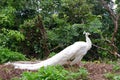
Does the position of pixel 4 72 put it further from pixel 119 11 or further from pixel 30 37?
pixel 119 11

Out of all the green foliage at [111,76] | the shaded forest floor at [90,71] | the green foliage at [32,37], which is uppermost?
the green foliage at [111,76]

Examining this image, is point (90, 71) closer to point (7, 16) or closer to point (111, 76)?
point (111, 76)

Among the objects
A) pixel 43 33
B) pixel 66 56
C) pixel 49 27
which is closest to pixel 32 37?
pixel 43 33

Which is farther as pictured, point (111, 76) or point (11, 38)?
point (11, 38)

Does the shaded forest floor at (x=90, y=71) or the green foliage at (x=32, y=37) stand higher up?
the shaded forest floor at (x=90, y=71)

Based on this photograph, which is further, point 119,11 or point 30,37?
point 119,11

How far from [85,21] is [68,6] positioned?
2.19 feet

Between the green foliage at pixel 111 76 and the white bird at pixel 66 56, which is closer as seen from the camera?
the green foliage at pixel 111 76

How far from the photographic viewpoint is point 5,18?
9672 mm

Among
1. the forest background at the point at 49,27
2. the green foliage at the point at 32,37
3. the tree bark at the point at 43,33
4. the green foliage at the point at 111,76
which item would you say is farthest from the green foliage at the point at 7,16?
the green foliage at the point at 111,76

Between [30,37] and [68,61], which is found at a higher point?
[68,61]

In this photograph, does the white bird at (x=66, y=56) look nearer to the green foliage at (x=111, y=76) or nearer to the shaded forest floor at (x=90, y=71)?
the shaded forest floor at (x=90, y=71)

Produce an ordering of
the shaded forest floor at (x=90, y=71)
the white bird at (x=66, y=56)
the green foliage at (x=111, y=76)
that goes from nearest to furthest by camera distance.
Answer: the green foliage at (x=111, y=76) → the shaded forest floor at (x=90, y=71) → the white bird at (x=66, y=56)

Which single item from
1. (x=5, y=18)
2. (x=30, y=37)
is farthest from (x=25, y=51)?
(x=5, y=18)
